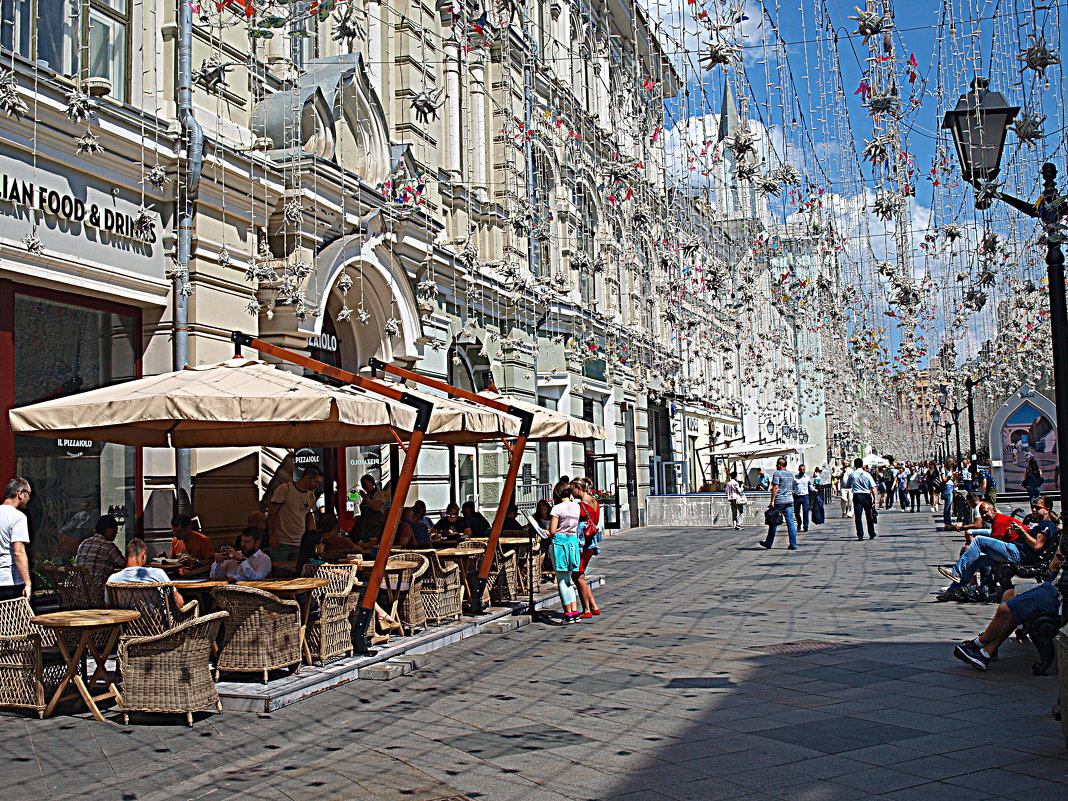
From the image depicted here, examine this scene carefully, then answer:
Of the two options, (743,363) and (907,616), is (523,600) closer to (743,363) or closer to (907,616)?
(907,616)

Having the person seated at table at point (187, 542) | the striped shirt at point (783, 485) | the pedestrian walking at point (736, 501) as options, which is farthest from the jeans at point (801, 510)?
the person seated at table at point (187, 542)

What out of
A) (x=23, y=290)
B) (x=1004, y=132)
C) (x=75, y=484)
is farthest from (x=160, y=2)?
(x=1004, y=132)

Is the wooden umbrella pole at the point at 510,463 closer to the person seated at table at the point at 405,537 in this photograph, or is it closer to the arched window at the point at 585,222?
the person seated at table at the point at 405,537

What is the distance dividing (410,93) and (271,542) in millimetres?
9985

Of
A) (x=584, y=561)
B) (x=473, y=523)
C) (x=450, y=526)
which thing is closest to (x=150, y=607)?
(x=584, y=561)

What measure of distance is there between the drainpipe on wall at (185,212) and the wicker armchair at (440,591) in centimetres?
323

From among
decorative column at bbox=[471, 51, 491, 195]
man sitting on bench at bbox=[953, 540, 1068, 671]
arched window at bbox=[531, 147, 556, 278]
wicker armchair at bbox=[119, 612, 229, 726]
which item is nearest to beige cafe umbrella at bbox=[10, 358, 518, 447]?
wicker armchair at bbox=[119, 612, 229, 726]

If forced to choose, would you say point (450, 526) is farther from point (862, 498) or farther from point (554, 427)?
point (862, 498)

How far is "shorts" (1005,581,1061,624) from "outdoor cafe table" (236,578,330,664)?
578 centimetres

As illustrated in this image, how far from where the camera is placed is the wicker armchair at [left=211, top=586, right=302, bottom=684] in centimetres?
827

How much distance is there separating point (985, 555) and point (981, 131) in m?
5.44

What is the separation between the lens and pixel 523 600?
13859 millimetres

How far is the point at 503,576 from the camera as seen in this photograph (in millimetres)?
13602

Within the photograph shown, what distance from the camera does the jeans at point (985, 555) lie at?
1208 cm
